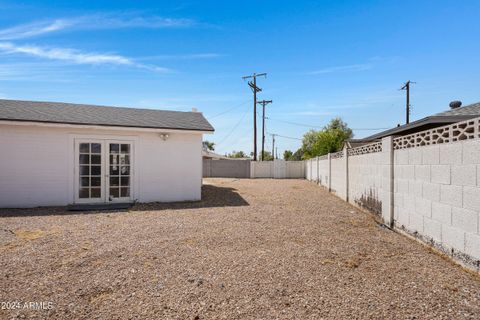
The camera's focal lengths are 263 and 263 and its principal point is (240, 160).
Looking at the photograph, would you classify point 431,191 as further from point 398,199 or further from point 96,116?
point 96,116

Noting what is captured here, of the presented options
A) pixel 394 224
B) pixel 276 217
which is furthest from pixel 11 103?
pixel 394 224

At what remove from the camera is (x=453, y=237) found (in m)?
3.86

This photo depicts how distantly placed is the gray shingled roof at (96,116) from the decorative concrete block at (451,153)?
24.0 feet

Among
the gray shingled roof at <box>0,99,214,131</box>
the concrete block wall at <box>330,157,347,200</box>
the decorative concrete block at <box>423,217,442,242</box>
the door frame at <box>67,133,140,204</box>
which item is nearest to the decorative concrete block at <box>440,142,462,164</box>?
the decorative concrete block at <box>423,217,442,242</box>

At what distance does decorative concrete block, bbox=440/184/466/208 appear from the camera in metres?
3.71

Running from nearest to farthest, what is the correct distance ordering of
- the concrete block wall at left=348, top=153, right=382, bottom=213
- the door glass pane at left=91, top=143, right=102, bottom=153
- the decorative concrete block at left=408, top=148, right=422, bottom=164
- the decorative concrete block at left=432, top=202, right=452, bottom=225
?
the decorative concrete block at left=432, top=202, right=452, bottom=225 < the decorative concrete block at left=408, top=148, right=422, bottom=164 < the concrete block wall at left=348, top=153, right=382, bottom=213 < the door glass pane at left=91, top=143, right=102, bottom=153

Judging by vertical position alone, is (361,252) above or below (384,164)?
below

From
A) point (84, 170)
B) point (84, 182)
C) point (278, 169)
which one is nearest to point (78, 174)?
point (84, 170)

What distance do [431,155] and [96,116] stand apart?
33.0 feet

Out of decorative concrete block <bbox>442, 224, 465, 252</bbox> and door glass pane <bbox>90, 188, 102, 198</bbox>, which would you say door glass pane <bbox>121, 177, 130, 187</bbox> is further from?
decorative concrete block <bbox>442, 224, 465, 252</bbox>

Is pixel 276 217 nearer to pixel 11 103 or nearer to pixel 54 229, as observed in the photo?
pixel 54 229

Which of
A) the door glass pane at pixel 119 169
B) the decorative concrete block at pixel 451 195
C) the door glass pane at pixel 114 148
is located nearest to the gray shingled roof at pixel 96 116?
the door glass pane at pixel 114 148

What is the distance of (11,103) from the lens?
9.91 m

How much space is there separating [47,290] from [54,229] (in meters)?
3.42
